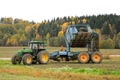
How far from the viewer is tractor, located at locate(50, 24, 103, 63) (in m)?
40.2

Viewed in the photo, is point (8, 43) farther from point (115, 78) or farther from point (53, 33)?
point (115, 78)

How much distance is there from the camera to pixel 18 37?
163625 mm

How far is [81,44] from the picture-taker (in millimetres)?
42969

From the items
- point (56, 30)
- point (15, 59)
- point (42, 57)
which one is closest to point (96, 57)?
point (42, 57)

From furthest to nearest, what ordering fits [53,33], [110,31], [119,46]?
1. [53,33]
2. [110,31]
3. [119,46]

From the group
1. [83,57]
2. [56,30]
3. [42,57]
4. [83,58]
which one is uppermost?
[56,30]

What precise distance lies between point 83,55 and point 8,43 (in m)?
120

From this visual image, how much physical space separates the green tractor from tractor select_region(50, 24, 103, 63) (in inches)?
81.5

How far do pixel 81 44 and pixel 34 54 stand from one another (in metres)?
6.78

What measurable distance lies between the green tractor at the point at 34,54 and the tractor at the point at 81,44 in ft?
6.79

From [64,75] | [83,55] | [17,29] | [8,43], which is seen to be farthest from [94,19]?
[64,75]

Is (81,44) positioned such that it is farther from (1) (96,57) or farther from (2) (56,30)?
(2) (56,30)

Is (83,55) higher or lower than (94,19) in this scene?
lower

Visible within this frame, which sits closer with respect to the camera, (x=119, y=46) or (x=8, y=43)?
(x=119, y=46)
